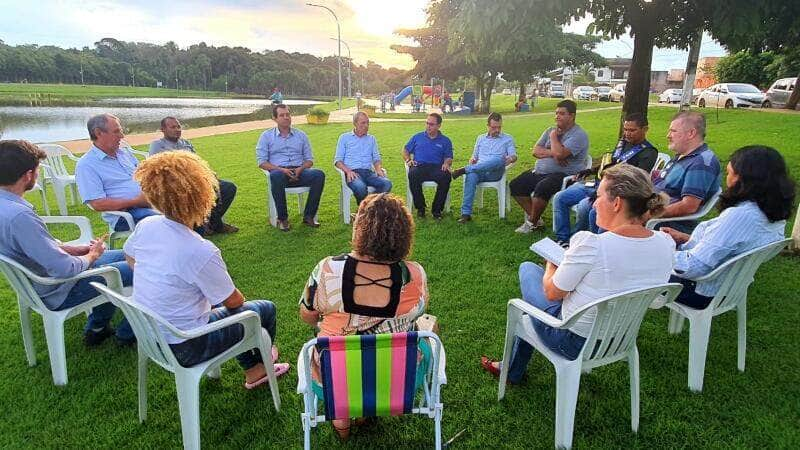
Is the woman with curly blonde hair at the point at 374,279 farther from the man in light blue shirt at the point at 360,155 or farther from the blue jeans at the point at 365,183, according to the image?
the man in light blue shirt at the point at 360,155

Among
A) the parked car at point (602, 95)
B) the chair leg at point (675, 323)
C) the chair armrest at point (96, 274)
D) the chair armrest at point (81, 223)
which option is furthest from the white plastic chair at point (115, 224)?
the parked car at point (602, 95)

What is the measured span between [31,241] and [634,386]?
3.18 m

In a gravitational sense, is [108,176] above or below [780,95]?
below

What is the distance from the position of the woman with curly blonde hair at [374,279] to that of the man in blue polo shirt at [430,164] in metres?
4.00

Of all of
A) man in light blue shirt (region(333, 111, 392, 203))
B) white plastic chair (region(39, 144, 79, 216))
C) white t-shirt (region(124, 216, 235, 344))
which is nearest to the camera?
white t-shirt (region(124, 216, 235, 344))

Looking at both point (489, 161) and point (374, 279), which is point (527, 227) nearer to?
point (489, 161)

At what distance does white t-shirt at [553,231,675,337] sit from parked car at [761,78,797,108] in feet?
76.4

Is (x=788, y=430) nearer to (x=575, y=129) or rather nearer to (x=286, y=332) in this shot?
(x=286, y=332)

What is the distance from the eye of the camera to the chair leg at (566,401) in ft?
7.02

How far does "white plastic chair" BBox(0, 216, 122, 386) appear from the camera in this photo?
99.7 inches

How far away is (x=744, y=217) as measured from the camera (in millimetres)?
2525

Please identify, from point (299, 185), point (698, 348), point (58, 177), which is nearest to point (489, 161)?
point (299, 185)

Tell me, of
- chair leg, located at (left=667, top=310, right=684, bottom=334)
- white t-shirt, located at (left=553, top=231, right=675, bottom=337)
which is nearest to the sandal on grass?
white t-shirt, located at (left=553, top=231, right=675, bottom=337)

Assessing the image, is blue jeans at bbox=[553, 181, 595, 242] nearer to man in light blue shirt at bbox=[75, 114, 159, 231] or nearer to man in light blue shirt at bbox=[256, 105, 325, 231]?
man in light blue shirt at bbox=[256, 105, 325, 231]
